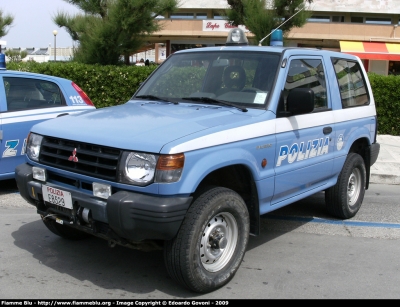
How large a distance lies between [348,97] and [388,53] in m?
27.4

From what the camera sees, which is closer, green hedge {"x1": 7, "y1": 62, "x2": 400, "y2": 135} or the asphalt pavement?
the asphalt pavement

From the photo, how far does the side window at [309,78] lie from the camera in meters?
4.93

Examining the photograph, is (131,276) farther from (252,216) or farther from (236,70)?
(236,70)

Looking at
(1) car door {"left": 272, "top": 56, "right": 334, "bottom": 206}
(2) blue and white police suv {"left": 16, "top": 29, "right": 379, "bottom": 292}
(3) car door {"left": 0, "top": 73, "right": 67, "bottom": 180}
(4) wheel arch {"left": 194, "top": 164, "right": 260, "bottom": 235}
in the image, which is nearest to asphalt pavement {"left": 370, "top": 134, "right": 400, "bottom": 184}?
(2) blue and white police suv {"left": 16, "top": 29, "right": 379, "bottom": 292}

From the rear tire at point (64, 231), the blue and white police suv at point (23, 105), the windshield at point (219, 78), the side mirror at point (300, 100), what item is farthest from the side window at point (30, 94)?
the side mirror at point (300, 100)

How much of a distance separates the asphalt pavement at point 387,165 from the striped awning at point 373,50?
19112mm

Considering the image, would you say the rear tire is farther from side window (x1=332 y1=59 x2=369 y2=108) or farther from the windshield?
side window (x1=332 y1=59 x2=369 y2=108)

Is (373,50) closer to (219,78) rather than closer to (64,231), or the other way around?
(219,78)

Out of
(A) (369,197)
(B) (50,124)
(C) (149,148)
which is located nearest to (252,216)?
(C) (149,148)

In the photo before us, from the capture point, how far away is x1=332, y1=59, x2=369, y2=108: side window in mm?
5746

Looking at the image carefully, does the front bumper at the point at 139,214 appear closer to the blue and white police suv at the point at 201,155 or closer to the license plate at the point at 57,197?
the blue and white police suv at the point at 201,155

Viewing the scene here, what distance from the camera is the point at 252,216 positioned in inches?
175

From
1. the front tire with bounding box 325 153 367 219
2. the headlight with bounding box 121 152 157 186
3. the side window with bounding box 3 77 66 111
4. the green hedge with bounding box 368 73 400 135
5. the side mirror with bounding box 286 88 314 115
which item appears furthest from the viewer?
the green hedge with bounding box 368 73 400 135

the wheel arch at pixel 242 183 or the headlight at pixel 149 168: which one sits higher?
the headlight at pixel 149 168
